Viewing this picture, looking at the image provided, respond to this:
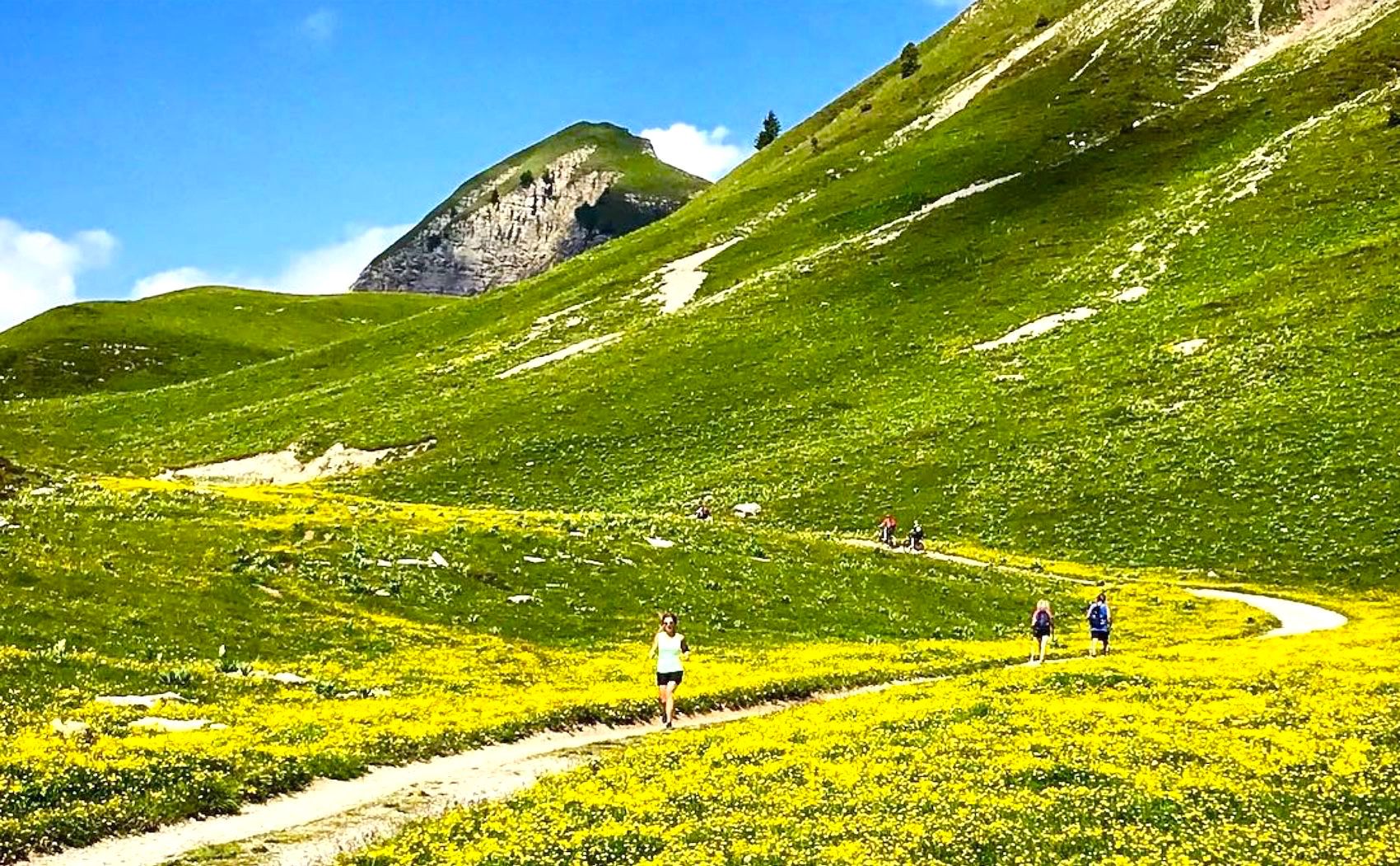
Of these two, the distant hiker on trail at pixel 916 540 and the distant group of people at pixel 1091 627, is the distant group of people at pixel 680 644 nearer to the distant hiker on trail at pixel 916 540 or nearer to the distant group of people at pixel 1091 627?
the distant group of people at pixel 1091 627

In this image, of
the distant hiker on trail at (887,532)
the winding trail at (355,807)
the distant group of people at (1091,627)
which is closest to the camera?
the winding trail at (355,807)

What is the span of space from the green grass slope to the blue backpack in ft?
96.8

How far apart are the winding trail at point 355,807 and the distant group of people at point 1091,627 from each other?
14964mm

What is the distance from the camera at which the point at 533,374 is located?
120812mm

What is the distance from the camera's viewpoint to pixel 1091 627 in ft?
132

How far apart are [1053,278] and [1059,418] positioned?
3544cm

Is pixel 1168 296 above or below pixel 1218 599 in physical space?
above

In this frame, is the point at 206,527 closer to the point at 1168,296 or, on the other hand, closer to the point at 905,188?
the point at 1168,296

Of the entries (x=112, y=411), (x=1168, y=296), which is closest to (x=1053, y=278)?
(x=1168, y=296)

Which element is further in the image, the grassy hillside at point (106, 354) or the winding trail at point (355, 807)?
the grassy hillside at point (106, 354)

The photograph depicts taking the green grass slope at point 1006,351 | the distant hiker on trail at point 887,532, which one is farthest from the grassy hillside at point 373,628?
the green grass slope at point 1006,351

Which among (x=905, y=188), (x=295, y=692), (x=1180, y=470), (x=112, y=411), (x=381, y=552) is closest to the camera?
(x=295, y=692)

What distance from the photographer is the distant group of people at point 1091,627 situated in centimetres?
3731

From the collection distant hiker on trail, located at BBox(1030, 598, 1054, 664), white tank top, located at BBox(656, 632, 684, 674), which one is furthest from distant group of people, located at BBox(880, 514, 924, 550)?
white tank top, located at BBox(656, 632, 684, 674)
